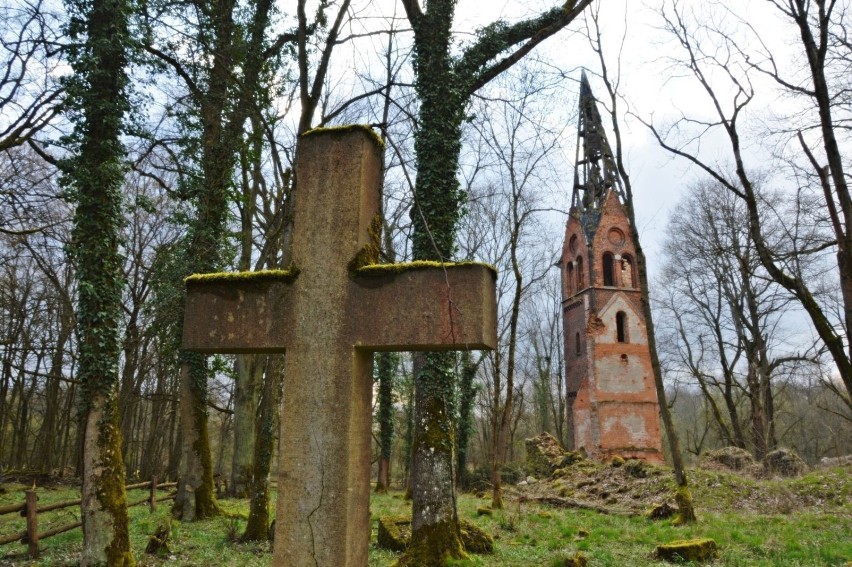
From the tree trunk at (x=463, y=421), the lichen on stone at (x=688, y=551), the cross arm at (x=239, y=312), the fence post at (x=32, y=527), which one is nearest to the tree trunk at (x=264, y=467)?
the fence post at (x=32, y=527)

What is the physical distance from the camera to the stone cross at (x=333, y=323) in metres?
2.95

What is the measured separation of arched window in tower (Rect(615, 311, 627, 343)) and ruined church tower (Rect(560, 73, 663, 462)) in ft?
0.17

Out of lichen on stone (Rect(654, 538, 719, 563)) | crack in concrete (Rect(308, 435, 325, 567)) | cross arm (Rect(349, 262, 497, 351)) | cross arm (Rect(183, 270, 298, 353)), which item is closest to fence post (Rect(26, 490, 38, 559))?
cross arm (Rect(183, 270, 298, 353))

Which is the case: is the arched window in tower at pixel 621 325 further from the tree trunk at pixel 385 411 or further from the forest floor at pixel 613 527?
the tree trunk at pixel 385 411

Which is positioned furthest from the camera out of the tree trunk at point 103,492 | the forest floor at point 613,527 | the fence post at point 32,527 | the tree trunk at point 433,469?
the fence post at point 32,527

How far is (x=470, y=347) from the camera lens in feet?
9.73

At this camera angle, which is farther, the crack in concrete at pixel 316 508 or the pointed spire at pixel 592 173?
the pointed spire at pixel 592 173

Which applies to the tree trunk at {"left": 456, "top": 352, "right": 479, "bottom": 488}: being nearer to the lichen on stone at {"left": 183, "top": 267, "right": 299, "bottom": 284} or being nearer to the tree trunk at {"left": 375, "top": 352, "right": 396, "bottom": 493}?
the tree trunk at {"left": 375, "top": 352, "right": 396, "bottom": 493}

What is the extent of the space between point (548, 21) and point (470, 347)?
1056 centimetres

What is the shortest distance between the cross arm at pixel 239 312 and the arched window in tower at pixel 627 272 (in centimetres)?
3135

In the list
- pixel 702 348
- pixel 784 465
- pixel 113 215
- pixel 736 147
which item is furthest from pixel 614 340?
pixel 113 215

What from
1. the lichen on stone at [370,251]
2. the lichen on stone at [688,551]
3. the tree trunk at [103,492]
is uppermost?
the lichen on stone at [370,251]

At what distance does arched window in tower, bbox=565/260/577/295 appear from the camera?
3438 cm

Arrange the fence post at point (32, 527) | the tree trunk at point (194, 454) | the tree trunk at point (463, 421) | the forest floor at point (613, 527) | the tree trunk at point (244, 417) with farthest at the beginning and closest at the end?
the tree trunk at point (463, 421), the tree trunk at point (244, 417), the tree trunk at point (194, 454), the fence post at point (32, 527), the forest floor at point (613, 527)
